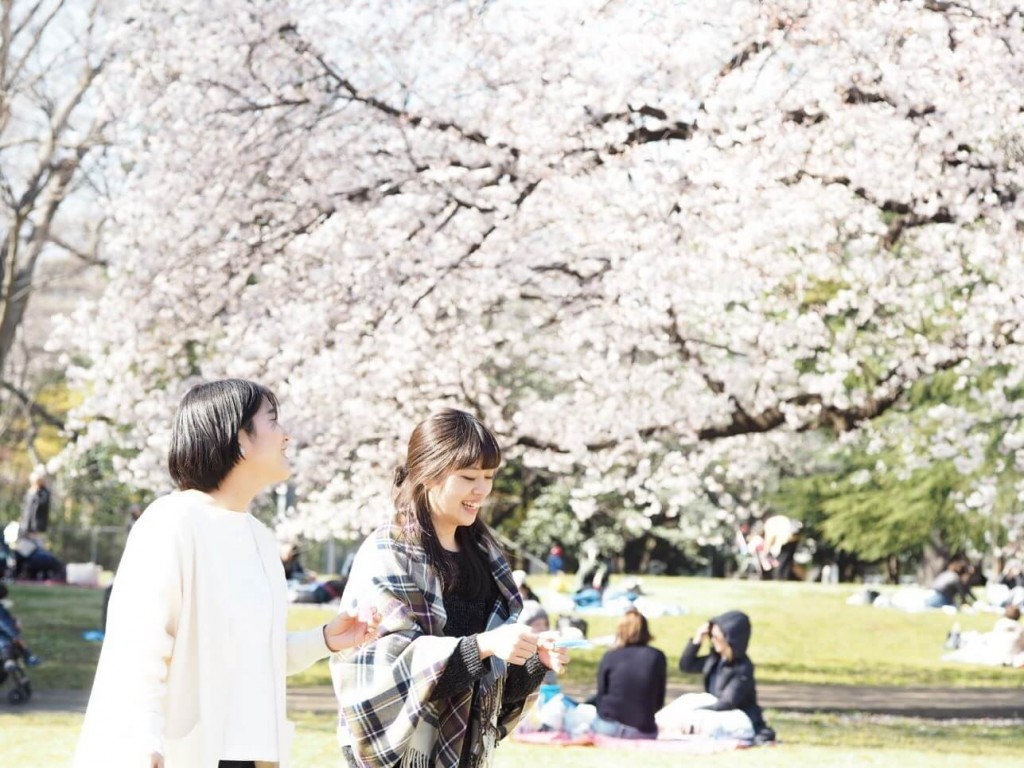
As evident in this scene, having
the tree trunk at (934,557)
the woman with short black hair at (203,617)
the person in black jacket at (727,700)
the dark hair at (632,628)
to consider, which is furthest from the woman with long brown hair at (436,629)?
the tree trunk at (934,557)

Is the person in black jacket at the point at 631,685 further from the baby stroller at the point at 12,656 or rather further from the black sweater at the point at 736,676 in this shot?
the baby stroller at the point at 12,656

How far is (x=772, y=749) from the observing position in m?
9.73

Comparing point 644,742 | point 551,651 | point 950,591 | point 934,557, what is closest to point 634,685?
point 644,742

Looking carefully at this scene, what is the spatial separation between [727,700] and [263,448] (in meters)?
7.14

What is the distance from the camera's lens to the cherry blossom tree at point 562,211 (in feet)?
33.4

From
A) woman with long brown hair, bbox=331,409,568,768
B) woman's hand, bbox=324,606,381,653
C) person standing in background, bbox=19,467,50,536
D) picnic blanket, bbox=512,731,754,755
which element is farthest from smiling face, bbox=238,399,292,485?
person standing in background, bbox=19,467,50,536

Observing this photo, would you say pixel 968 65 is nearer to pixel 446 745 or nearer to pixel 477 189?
pixel 477 189

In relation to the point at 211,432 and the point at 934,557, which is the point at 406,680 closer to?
the point at 211,432

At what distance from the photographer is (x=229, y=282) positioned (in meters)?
12.5

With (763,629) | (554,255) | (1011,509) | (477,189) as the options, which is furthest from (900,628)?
(477,189)

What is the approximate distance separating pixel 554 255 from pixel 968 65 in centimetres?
421

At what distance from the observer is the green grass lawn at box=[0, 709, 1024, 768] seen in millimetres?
8984

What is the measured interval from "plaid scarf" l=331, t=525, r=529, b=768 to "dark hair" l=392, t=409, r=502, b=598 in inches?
2.2

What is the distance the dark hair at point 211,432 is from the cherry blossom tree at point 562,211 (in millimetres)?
6730
